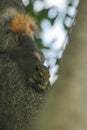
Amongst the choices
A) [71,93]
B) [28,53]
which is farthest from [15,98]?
[71,93]

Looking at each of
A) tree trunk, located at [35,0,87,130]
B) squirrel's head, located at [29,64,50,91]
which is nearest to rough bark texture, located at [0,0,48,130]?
squirrel's head, located at [29,64,50,91]

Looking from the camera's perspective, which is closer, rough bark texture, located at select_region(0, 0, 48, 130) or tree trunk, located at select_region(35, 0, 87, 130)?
tree trunk, located at select_region(35, 0, 87, 130)

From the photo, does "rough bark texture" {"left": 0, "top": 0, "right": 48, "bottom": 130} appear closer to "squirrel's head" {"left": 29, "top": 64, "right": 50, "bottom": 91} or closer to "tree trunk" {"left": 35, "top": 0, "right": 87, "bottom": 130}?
"squirrel's head" {"left": 29, "top": 64, "right": 50, "bottom": 91}

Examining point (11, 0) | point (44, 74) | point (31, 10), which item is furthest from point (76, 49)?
point (31, 10)

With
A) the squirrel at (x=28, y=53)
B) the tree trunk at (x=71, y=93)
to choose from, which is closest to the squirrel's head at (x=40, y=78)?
the squirrel at (x=28, y=53)

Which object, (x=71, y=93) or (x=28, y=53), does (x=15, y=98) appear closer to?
(x=28, y=53)

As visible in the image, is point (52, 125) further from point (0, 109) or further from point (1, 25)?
point (1, 25)
